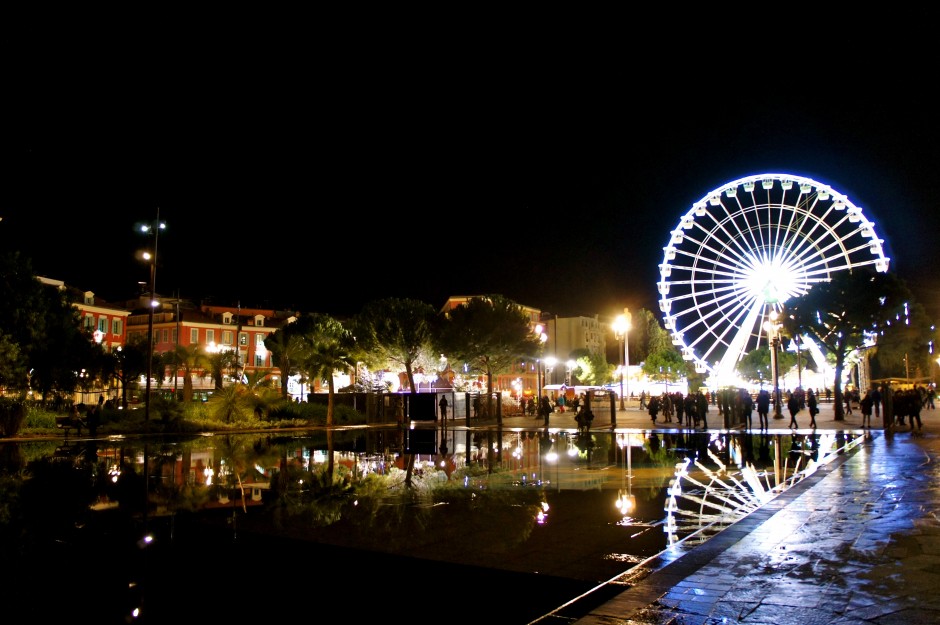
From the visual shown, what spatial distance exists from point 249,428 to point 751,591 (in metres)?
34.1

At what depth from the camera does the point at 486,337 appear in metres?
55.9

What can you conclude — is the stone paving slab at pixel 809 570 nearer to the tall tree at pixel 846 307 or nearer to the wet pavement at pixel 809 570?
the wet pavement at pixel 809 570

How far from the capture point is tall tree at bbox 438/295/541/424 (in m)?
55.7

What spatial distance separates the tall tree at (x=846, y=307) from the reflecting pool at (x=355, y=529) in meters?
23.5

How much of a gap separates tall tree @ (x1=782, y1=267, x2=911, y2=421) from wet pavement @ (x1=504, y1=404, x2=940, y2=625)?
106 feet

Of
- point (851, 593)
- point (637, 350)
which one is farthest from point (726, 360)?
point (637, 350)

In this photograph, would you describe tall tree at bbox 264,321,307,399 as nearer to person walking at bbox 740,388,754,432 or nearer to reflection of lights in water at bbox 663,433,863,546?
person walking at bbox 740,388,754,432

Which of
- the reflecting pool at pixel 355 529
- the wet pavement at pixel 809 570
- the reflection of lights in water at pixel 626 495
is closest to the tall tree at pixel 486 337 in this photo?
the reflecting pool at pixel 355 529

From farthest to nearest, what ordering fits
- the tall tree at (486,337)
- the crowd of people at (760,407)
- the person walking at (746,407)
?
1. the tall tree at (486,337)
2. the person walking at (746,407)
3. the crowd of people at (760,407)

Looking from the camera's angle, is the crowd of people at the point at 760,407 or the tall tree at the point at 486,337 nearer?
the crowd of people at the point at 760,407

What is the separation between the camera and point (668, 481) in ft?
47.8

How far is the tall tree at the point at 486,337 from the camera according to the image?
5569 cm

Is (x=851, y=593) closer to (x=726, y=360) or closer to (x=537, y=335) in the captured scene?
(x=726, y=360)

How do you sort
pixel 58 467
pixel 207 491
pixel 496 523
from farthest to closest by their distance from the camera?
pixel 58 467 → pixel 207 491 → pixel 496 523
